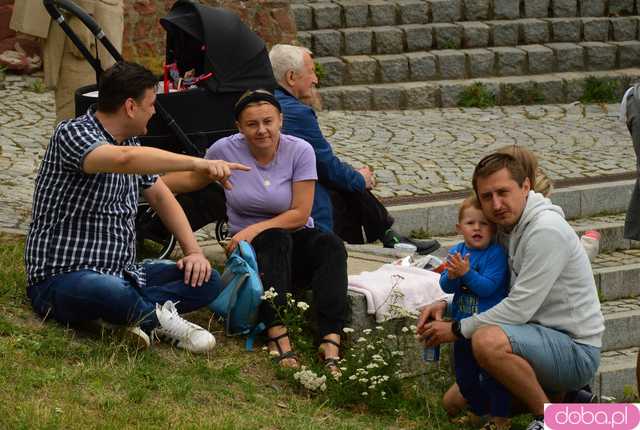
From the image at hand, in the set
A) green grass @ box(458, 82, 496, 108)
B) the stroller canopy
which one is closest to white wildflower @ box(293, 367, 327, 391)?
the stroller canopy

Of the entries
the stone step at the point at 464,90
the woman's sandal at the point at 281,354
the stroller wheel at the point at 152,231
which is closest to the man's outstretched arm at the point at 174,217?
the woman's sandal at the point at 281,354

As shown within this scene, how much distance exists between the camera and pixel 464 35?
13.4m

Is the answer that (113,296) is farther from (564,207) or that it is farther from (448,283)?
(564,207)

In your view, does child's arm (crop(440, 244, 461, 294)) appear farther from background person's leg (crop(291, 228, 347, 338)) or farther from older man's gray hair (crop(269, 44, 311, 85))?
older man's gray hair (crop(269, 44, 311, 85))

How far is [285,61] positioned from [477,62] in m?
6.17

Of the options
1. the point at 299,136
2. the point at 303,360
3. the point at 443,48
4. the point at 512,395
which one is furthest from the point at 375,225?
the point at 443,48

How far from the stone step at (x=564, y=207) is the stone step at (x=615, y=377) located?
4.65 feet

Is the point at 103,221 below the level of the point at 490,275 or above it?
above

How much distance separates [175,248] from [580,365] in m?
2.61

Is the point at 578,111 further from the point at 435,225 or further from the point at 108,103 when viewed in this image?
the point at 108,103

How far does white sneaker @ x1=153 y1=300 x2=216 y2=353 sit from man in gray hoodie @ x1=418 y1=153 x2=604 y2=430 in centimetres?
120

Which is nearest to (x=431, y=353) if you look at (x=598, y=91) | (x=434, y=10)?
(x=598, y=91)

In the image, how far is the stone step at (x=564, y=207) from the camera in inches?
349

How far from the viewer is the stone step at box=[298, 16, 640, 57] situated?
12.8 meters
